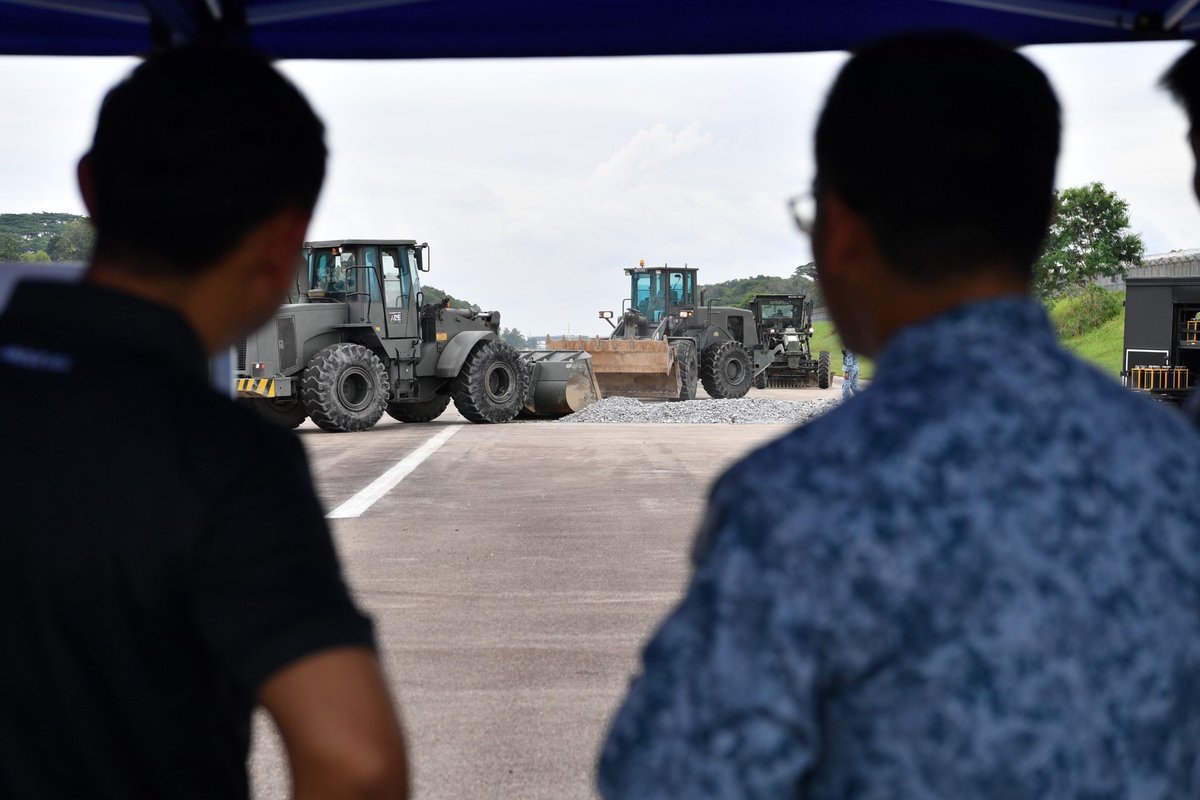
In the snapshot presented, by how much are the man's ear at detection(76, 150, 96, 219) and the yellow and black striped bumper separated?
17.3 meters

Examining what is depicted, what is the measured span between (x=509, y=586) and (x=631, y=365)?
1797 cm

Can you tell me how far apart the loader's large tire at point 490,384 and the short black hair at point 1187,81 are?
63.2ft

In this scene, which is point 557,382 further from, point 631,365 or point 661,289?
point 661,289

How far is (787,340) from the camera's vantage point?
34.5m

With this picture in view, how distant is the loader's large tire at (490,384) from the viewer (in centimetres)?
2114

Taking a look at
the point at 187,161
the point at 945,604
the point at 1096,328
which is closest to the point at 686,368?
the point at 187,161

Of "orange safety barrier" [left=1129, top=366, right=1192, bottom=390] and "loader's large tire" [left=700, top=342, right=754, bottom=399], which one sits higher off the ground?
"orange safety barrier" [left=1129, top=366, right=1192, bottom=390]

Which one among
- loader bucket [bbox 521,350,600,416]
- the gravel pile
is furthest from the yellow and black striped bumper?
the gravel pile

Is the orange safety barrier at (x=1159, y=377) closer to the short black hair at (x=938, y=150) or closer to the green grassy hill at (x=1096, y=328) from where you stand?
the short black hair at (x=938, y=150)

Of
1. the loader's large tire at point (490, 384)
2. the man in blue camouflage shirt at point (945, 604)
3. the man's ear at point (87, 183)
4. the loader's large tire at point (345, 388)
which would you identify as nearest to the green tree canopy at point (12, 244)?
the loader's large tire at point (490, 384)

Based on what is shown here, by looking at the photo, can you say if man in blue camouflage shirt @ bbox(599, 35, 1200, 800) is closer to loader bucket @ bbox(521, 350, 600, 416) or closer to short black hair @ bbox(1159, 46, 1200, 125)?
short black hair @ bbox(1159, 46, 1200, 125)

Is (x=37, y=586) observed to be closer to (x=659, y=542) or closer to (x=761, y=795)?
(x=761, y=795)

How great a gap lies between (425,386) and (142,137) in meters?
20.0

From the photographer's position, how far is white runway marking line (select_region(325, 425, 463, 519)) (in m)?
11.4
